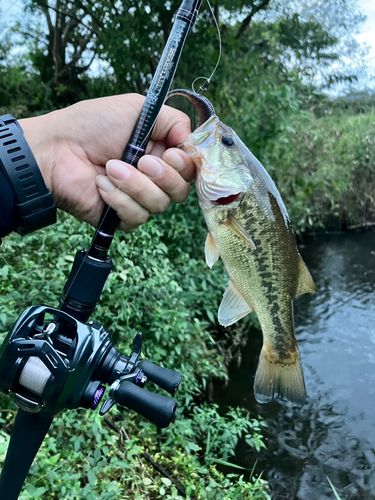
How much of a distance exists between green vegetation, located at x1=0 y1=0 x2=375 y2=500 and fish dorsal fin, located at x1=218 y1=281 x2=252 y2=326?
3.81ft

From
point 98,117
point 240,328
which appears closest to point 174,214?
point 240,328

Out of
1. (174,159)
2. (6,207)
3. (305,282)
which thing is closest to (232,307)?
(305,282)

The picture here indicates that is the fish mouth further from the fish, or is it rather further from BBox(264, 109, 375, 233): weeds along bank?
BBox(264, 109, 375, 233): weeds along bank

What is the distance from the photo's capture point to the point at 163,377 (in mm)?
1001

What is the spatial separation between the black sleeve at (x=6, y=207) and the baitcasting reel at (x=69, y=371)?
0.34 meters

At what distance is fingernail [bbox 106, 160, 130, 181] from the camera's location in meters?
1.24

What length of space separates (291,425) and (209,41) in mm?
4443

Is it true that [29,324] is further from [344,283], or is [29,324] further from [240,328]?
[344,283]

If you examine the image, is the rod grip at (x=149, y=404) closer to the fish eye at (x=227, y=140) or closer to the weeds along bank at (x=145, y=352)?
the fish eye at (x=227, y=140)

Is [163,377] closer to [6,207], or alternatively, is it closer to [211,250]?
[211,250]

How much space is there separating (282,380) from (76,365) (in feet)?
2.56

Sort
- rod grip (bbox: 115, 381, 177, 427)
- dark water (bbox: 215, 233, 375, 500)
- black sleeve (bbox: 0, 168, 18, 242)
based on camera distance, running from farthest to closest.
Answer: dark water (bbox: 215, 233, 375, 500) → black sleeve (bbox: 0, 168, 18, 242) → rod grip (bbox: 115, 381, 177, 427)

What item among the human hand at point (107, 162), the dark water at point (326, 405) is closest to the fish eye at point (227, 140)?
the human hand at point (107, 162)

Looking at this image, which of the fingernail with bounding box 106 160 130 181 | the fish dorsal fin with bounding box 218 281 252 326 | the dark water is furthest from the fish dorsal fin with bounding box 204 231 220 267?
the dark water
